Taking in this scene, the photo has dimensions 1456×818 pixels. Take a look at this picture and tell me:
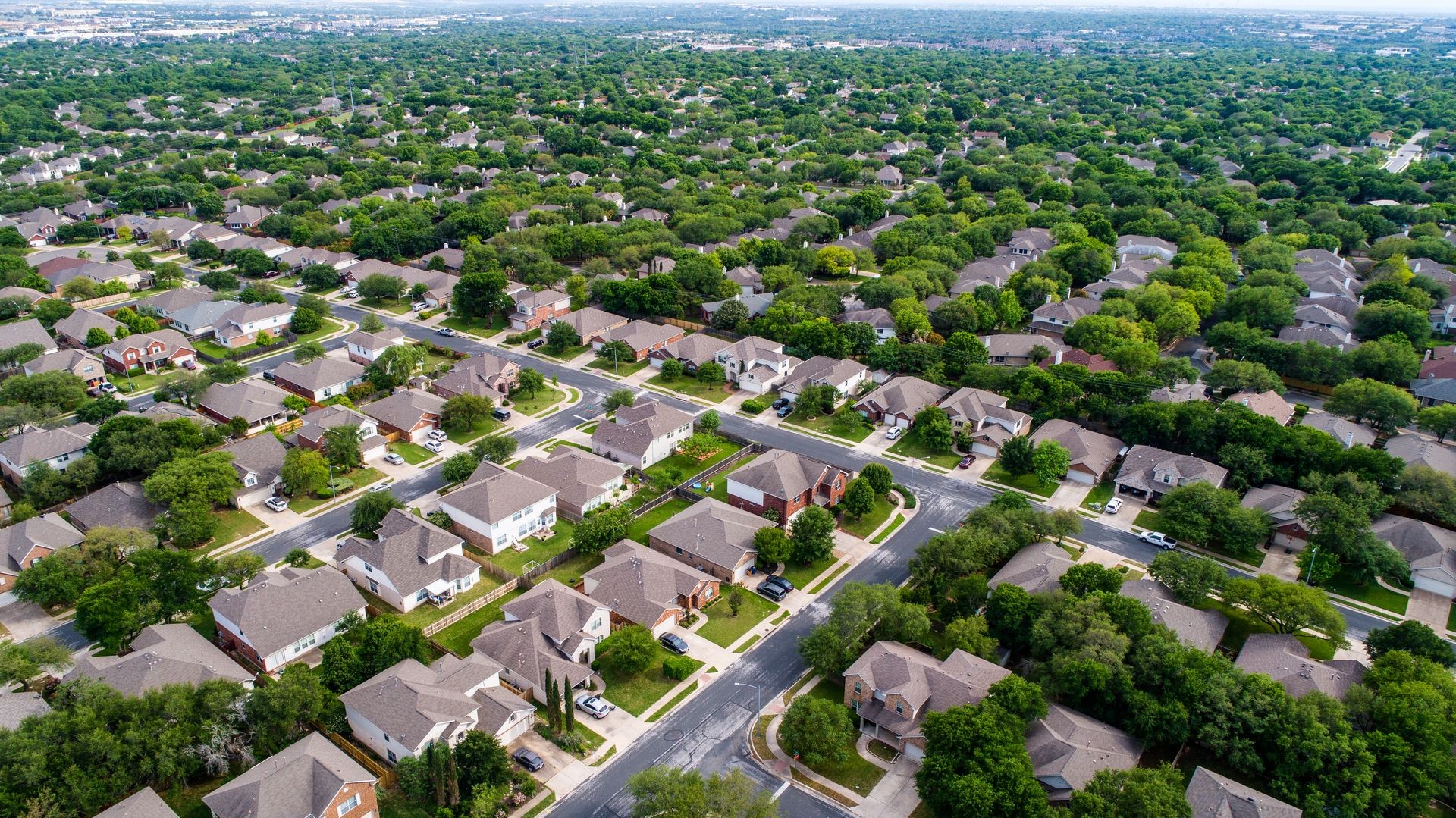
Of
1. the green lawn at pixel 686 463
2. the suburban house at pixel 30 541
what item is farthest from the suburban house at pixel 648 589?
the suburban house at pixel 30 541

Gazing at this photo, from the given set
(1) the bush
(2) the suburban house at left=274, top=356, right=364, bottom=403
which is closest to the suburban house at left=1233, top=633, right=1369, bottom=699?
(1) the bush

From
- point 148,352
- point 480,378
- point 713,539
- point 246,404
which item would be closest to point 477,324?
point 480,378

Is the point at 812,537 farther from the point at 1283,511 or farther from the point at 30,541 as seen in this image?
the point at 30,541

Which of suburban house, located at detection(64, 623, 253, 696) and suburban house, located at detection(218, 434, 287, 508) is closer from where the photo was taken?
suburban house, located at detection(64, 623, 253, 696)

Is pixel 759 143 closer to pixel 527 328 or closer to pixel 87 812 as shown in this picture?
pixel 527 328

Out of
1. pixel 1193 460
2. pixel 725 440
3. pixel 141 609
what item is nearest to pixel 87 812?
pixel 141 609

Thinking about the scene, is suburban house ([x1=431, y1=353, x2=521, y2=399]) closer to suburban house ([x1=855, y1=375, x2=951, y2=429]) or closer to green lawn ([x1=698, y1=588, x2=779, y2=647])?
suburban house ([x1=855, y1=375, x2=951, y2=429])
